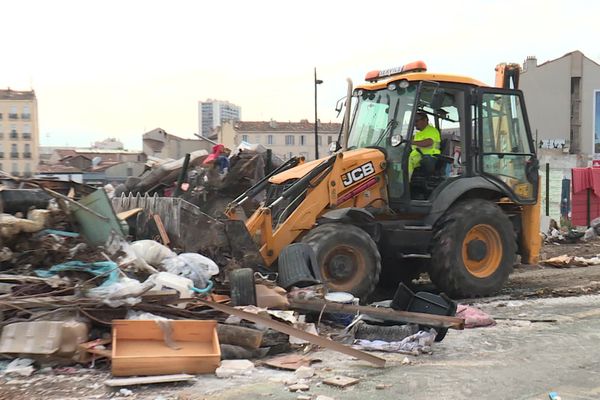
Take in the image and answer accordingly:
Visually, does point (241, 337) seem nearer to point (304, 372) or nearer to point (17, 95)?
point (304, 372)

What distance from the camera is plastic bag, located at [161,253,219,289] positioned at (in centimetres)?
575

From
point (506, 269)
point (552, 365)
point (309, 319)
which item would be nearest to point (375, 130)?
point (506, 269)

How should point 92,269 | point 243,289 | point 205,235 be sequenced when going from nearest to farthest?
point 92,269
point 243,289
point 205,235

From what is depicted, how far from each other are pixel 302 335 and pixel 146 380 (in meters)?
1.30

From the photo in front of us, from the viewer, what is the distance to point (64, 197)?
584 cm

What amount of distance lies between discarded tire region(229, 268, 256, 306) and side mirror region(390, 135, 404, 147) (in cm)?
280

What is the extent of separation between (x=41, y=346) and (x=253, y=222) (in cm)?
300

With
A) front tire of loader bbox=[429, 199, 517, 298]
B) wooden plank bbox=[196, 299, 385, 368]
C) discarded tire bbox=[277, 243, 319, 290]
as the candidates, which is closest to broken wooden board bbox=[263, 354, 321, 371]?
wooden plank bbox=[196, 299, 385, 368]

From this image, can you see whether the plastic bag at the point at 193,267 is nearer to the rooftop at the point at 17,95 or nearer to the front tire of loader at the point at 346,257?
the front tire of loader at the point at 346,257

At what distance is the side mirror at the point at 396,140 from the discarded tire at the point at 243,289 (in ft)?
9.17

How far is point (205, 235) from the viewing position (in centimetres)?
653

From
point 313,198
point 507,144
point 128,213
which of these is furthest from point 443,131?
point 128,213

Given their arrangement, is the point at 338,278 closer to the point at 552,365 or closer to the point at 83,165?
the point at 552,365

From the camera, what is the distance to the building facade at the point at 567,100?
51688mm
